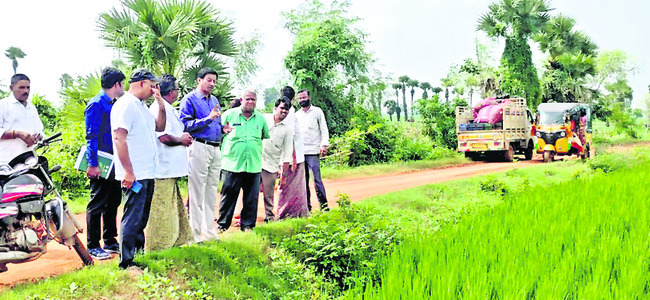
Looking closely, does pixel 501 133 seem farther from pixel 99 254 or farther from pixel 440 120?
pixel 99 254

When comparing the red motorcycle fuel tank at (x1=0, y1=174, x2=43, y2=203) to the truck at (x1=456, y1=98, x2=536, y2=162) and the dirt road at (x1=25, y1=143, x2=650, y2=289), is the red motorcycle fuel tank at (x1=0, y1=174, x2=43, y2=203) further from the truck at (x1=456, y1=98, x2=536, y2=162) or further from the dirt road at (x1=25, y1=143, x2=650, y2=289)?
the truck at (x1=456, y1=98, x2=536, y2=162)

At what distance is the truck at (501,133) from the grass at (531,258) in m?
10.4

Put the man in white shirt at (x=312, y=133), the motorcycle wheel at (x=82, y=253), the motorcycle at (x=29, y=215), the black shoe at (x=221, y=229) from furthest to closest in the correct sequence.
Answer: the man in white shirt at (x=312, y=133) → the black shoe at (x=221, y=229) → the motorcycle wheel at (x=82, y=253) → the motorcycle at (x=29, y=215)

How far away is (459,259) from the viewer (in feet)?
11.7

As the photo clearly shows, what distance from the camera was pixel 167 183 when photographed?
4.39 metres

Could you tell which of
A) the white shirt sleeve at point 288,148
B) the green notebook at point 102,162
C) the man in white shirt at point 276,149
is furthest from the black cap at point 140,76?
the white shirt sleeve at point 288,148

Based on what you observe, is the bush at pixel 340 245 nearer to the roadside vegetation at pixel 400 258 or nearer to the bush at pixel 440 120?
the roadside vegetation at pixel 400 258

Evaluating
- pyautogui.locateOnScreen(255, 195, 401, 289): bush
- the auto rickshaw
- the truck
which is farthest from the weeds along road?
the auto rickshaw

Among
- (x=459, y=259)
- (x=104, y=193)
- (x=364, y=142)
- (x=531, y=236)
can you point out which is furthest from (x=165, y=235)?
(x=364, y=142)

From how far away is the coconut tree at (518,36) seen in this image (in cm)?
2523

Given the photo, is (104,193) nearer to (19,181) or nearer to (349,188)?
(19,181)

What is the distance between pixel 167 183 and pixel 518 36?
2467cm

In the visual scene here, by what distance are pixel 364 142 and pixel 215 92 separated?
5876 mm

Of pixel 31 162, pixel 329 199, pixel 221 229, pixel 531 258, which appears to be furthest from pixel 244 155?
pixel 329 199
